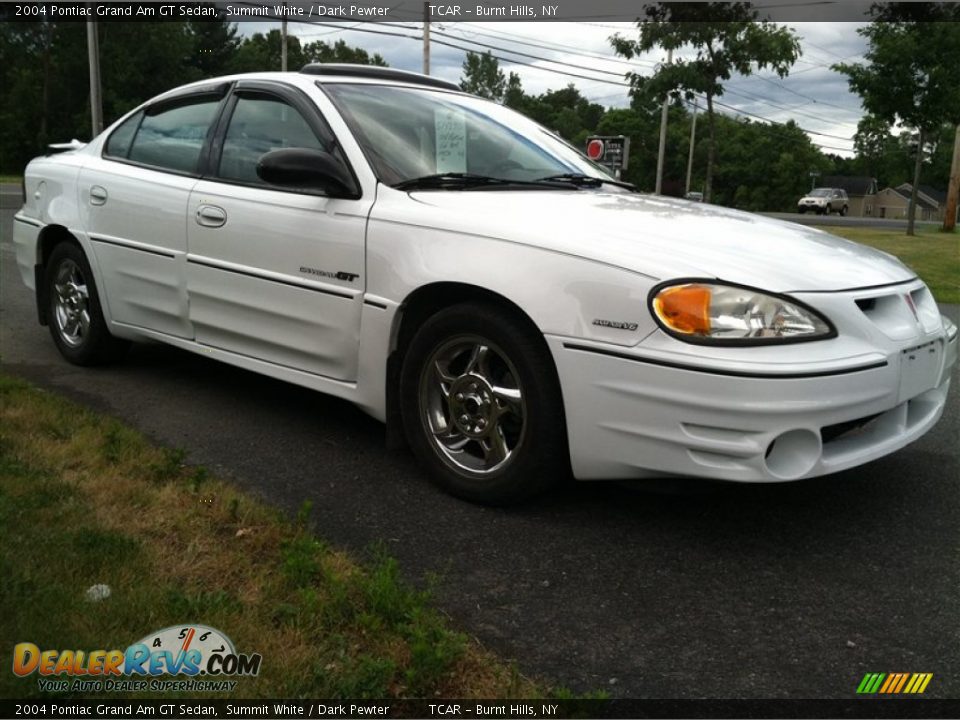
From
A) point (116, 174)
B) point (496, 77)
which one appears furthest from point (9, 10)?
point (116, 174)

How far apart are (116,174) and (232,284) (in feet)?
4.22

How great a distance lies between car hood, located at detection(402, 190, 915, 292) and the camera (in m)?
2.97

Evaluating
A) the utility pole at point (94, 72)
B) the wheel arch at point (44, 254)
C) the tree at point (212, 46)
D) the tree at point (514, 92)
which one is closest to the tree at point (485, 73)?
the tree at point (514, 92)

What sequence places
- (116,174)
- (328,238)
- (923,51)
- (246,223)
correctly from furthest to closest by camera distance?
(923,51) < (116,174) < (246,223) < (328,238)

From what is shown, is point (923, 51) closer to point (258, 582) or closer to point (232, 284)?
point (232, 284)

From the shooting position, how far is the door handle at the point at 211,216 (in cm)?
421

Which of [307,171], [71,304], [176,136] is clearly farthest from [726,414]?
[71,304]

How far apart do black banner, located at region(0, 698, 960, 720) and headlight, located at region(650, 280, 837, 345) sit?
1.08 meters

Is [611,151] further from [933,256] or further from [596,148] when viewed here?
[933,256]

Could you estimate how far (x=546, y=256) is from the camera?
3.12 m

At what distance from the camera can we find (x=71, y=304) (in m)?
5.30

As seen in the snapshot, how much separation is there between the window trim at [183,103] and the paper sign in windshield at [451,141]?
44.6 inches

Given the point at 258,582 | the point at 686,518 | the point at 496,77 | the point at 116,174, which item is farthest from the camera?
the point at 496,77

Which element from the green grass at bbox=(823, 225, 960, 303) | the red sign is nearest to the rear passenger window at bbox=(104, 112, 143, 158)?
the green grass at bbox=(823, 225, 960, 303)
